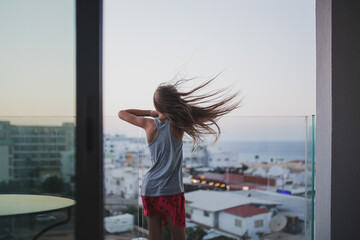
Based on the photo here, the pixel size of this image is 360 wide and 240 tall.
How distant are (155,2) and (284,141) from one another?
2.72m

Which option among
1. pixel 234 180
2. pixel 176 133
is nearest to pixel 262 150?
pixel 234 180

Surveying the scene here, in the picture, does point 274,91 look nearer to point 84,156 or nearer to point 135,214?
point 135,214

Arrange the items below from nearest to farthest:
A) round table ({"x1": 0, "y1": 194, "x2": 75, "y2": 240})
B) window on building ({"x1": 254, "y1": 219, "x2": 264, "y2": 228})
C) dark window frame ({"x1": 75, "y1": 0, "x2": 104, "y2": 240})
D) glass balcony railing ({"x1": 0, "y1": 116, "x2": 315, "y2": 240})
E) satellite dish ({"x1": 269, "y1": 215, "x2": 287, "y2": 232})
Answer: dark window frame ({"x1": 75, "y1": 0, "x2": 104, "y2": 240})
round table ({"x1": 0, "y1": 194, "x2": 75, "y2": 240})
glass balcony railing ({"x1": 0, "y1": 116, "x2": 315, "y2": 240})
satellite dish ({"x1": 269, "y1": 215, "x2": 287, "y2": 232})
window on building ({"x1": 254, "y1": 219, "x2": 264, "y2": 228})

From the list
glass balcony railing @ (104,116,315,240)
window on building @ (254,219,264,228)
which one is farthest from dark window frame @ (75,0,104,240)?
window on building @ (254,219,264,228)

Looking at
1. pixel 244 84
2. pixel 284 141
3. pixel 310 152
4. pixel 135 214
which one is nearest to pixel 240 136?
pixel 284 141

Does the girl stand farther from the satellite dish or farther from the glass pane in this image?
the satellite dish

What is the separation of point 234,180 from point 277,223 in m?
0.58

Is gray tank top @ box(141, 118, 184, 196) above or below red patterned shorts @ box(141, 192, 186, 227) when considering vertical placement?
above

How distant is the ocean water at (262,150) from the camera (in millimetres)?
2922

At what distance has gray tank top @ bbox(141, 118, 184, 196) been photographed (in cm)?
205

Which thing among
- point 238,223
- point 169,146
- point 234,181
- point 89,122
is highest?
point 89,122

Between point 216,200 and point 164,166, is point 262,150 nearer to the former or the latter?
point 216,200

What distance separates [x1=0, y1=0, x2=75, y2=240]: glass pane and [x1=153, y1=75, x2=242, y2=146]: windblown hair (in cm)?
94

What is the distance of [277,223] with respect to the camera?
2.96 meters
